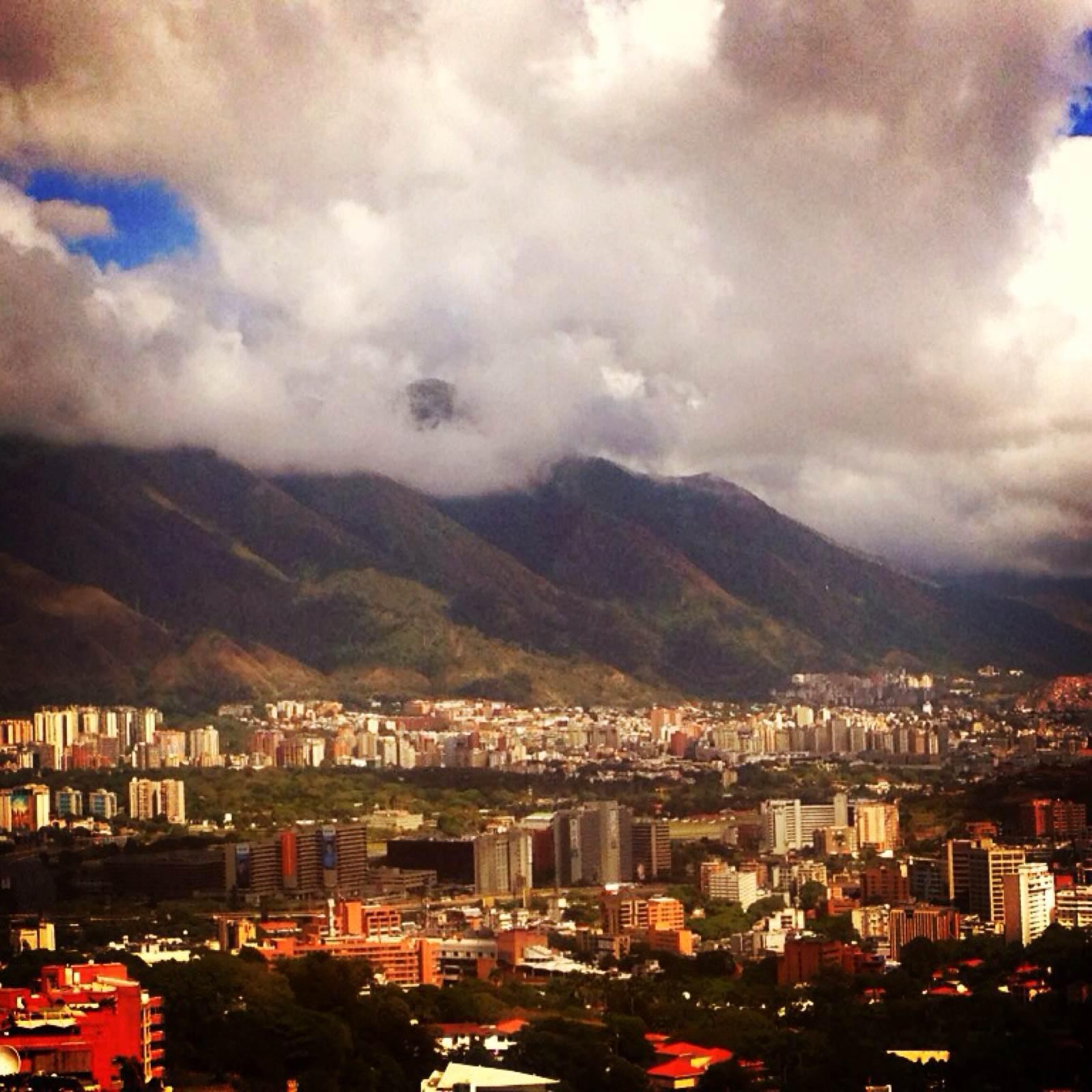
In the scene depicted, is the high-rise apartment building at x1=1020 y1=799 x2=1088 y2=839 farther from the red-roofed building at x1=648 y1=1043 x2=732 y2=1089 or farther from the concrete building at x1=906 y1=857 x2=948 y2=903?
the red-roofed building at x1=648 y1=1043 x2=732 y2=1089

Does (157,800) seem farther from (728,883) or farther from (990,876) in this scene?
(990,876)

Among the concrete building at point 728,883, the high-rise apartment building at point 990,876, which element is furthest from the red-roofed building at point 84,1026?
the concrete building at point 728,883

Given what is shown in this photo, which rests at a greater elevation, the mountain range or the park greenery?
the mountain range

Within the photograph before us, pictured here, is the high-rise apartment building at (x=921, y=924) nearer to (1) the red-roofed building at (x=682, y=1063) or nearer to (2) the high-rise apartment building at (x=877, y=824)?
(2) the high-rise apartment building at (x=877, y=824)

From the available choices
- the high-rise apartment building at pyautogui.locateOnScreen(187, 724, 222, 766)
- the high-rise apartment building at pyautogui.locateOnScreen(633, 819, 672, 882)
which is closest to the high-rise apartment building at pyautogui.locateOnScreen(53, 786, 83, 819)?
the high-rise apartment building at pyautogui.locateOnScreen(187, 724, 222, 766)

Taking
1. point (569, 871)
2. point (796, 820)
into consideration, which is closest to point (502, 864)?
point (569, 871)

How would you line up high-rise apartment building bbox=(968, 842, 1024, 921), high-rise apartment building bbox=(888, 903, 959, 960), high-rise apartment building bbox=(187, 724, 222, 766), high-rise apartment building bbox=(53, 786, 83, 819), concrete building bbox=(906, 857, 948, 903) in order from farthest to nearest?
high-rise apartment building bbox=(187, 724, 222, 766), high-rise apartment building bbox=(53, 786, 83, 819), concrete building bbox=(906, 857, 948, 903), high-rise apartment building bbox=(968, 842, 1024, 921), high-rise apartment building bbox=(888, 903, 959, 960)
